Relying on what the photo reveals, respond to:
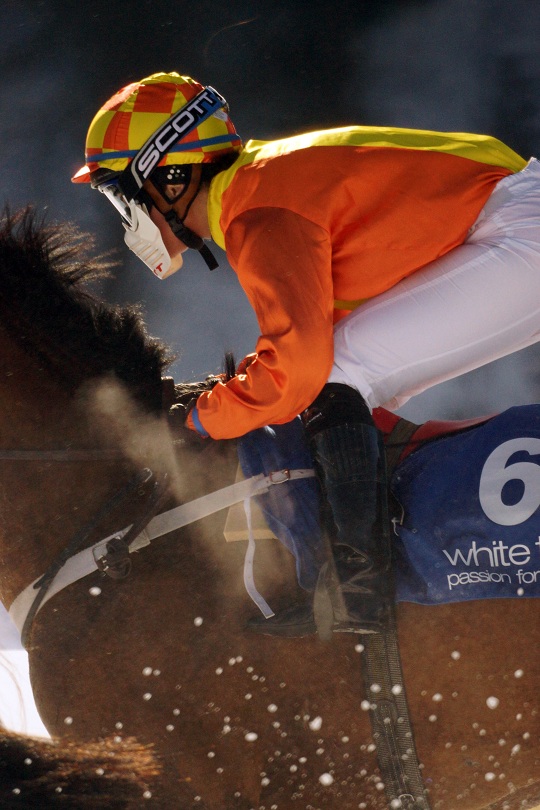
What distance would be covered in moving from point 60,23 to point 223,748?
3.60 meters

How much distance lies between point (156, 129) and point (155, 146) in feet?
0.14

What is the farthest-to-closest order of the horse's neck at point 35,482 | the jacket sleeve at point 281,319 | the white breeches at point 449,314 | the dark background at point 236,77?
the dark background at point 236,77
the horse's neck at point 35,482
the white breeches at point 449,314
the jacket sleeve at point 281,319

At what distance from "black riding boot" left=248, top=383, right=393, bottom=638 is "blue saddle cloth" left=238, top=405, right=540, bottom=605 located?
62 millimetres

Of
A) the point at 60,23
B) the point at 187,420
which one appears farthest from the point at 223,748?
the point at 60,23

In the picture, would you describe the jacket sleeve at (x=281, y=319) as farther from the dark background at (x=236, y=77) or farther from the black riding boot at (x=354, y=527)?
the dark background at (x=236, y=77)

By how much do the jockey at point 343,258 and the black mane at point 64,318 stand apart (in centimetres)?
18

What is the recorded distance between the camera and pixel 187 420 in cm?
160

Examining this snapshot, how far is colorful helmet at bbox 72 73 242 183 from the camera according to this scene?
5.51 ft

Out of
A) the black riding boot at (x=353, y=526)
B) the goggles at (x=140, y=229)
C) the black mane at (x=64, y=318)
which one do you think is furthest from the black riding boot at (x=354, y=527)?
the goggles at (x=140, y=229)

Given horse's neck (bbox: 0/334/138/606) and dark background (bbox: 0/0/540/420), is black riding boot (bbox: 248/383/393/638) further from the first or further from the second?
dark background (bbox: 0/0/540/420)

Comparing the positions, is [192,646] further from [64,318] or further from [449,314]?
[449,314]

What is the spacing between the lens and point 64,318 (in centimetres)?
172

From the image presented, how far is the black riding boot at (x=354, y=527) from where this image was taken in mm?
1470

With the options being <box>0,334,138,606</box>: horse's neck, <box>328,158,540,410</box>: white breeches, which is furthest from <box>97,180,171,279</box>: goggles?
<box>328,158,540,410</box>: white breeches
